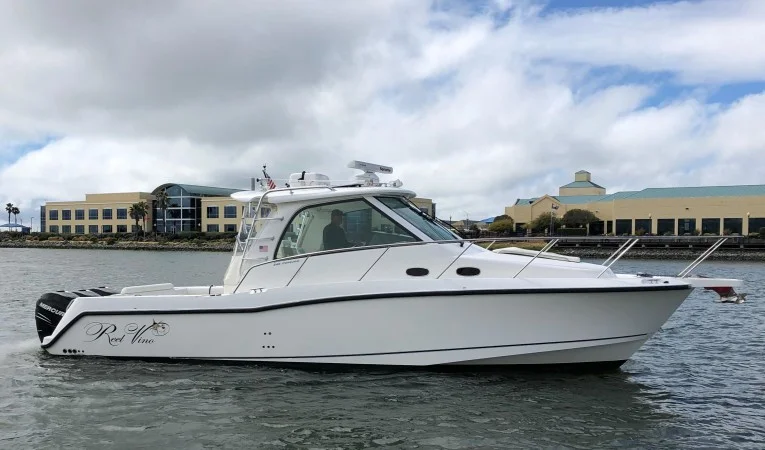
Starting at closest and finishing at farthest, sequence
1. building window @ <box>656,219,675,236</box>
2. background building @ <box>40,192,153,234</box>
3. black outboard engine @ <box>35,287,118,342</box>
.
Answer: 1. black outboard engine @ <box>35,287,118,342</box>
2. building window @ <box>656,219,675,236</box>
3. background building @ <box>40,192,153,234</box>

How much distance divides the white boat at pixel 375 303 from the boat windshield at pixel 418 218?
24mm

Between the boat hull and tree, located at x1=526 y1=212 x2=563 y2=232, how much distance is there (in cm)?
6262

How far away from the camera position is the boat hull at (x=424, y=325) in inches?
283

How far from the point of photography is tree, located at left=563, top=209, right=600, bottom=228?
6750cm

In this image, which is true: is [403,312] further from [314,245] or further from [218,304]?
[218,304]

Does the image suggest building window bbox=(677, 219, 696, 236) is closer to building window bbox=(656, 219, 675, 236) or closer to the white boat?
building window bbox=(656, 219, 675, 236)

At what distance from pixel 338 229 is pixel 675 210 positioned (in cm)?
6301

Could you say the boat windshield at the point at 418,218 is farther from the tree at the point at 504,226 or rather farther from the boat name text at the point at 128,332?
the tree at the point at 504,226

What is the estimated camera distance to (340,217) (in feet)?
27.4

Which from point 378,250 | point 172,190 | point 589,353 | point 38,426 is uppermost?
point 172,190

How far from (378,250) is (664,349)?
18.0 feet

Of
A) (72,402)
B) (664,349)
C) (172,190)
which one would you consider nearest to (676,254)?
(664,349)

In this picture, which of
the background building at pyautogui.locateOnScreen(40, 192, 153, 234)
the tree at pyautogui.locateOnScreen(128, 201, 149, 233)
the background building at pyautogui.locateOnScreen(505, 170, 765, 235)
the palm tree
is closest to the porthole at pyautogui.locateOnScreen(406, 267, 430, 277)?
the background building at pyautogui.locateOnScreen(505, 170, 765, 235)

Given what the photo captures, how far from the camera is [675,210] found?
6309 cm
